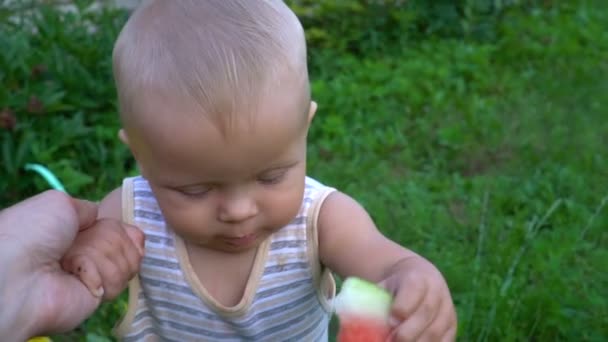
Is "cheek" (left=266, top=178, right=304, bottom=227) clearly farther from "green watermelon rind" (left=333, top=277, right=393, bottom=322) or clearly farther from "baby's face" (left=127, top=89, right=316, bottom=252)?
"green watermelon rind" (left=333, top=277, right=393, bottom=322)

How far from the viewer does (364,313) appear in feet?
4.95

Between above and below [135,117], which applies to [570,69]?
below

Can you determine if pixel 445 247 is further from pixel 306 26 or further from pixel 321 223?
pixel 306 26

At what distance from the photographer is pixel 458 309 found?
269cm

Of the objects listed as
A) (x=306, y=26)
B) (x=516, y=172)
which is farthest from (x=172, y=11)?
(x=306, y=26)

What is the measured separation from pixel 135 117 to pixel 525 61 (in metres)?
3.68

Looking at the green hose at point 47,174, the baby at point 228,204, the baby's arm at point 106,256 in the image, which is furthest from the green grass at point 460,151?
the baby's arm at point 106,256

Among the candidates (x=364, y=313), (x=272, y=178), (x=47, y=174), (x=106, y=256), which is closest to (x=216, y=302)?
(x=106, y=256)

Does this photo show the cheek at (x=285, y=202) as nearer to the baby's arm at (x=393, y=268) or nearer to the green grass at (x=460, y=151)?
the baby's arm at (x=393, y=268)

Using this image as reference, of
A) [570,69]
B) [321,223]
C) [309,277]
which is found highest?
[321,223]

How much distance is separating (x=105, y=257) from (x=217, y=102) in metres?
0.47

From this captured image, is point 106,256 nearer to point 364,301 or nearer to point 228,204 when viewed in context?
point 228,204

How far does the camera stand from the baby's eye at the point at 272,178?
1.71 meters

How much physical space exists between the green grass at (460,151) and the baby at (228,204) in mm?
776
